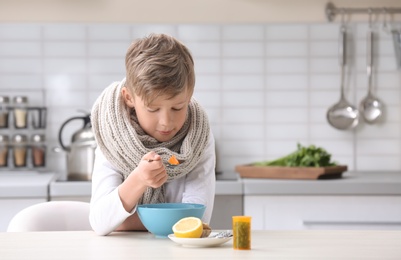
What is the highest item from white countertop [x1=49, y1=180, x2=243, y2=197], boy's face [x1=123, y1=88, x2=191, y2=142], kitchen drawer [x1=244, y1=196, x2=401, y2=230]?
boy's face [x1=123, y1=88, x2=191, y2=142]

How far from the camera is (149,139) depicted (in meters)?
2.04

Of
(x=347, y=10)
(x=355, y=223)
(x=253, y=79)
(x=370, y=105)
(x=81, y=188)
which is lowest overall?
(x=355, y=223)

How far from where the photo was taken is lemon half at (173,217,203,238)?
1.70m

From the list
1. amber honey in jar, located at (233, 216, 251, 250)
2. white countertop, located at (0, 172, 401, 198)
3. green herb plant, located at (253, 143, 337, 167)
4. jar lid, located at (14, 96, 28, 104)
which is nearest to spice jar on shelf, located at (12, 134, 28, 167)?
jar lid, located at (14, 96, 28, 104)

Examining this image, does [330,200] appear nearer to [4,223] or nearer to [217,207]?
[217,207]

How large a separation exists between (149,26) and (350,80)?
0.98 m

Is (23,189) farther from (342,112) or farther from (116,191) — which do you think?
(342,112)

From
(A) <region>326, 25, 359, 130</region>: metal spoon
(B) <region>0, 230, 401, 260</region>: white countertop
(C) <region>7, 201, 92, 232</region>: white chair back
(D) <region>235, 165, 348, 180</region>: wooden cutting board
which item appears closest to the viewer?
(B) <region>0, 230, 401, 260</region>: white countertop

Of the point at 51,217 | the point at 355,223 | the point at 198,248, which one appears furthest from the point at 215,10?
the point at 198,248

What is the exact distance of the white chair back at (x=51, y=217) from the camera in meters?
2.13

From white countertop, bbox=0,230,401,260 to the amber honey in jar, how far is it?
0.02m

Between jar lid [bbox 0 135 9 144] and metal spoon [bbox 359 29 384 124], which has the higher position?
metal spoon [bbox 359 29 384 124]

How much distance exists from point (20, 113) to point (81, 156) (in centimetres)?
46

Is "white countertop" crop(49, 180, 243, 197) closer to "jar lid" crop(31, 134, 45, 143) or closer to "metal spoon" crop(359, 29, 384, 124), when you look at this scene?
"jar lid" crop(31, 134, 45, 143)
